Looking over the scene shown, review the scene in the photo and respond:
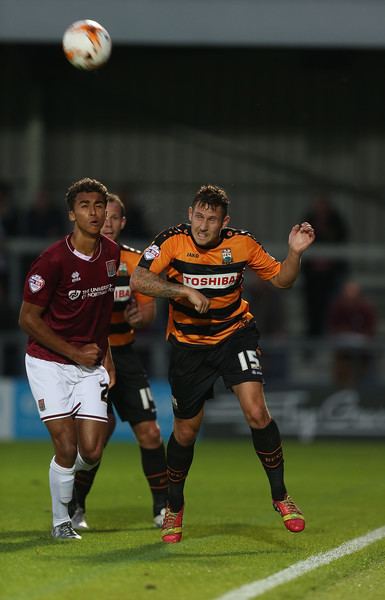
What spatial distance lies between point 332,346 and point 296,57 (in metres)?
5.90

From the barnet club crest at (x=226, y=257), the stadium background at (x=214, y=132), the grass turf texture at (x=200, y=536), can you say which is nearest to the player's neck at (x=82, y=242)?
the barnet club crest at (x=226, y=257)

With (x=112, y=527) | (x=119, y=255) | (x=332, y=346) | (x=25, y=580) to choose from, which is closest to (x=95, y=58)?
(x=119, y=255)

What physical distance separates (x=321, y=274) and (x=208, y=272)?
391 inches

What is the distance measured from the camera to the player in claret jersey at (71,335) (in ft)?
24.9

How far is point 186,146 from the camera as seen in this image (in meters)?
20.7

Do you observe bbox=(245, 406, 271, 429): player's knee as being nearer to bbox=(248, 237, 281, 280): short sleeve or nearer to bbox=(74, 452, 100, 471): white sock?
bbox=(248, 237, 281, 280): short sleeve

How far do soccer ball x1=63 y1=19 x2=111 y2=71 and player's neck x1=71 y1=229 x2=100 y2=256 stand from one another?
1785 mm

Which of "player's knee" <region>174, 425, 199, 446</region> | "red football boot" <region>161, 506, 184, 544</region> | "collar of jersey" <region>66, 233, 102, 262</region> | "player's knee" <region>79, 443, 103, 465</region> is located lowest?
"red football boot" <region>161, 506, 184, 544</region>

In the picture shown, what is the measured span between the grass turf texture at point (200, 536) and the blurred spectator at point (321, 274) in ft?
13.5

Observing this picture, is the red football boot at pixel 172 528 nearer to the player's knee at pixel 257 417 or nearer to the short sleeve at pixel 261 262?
the player's knee at pixel 257 417

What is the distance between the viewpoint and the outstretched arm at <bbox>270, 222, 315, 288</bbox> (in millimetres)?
7469

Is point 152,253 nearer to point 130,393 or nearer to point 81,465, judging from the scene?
point 130,393

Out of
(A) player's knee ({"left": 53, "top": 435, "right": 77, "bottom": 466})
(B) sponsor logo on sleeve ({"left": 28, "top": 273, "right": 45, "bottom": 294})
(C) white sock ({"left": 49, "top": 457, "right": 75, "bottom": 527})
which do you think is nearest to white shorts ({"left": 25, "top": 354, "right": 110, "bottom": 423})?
(A) player's knee ({"left": 53, "top": 435, "right": 77, "bottom": 466})

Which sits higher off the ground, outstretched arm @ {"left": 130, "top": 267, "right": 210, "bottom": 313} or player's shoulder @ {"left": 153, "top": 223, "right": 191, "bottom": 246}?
player's shoulder @ {"left": 153, "top": 223, "right": 191, "bottom": 246}
